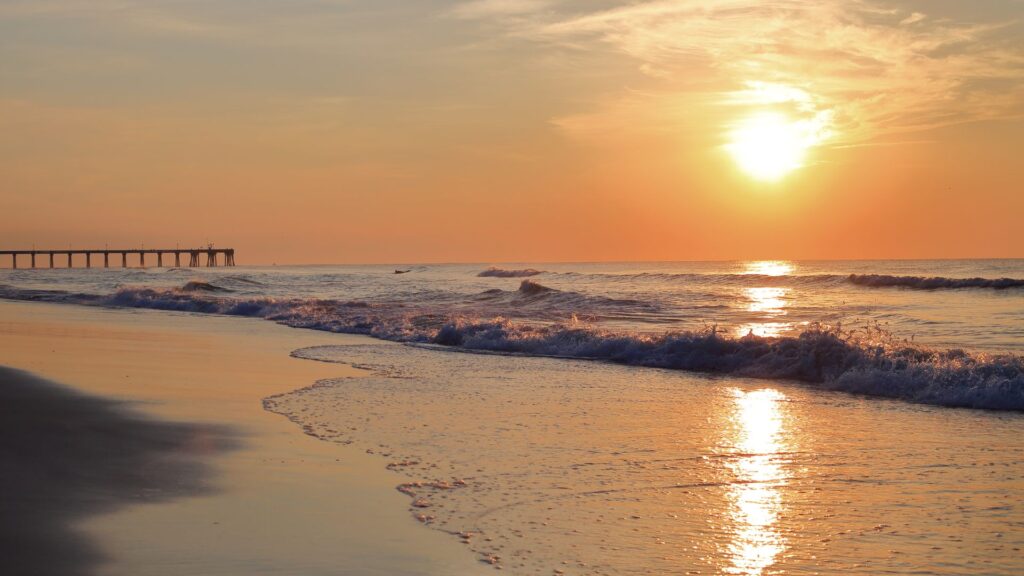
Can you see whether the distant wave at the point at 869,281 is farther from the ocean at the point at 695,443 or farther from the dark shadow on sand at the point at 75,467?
the dark shadow on sand at the point at 75,467

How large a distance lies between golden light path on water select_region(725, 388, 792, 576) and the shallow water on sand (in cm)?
2

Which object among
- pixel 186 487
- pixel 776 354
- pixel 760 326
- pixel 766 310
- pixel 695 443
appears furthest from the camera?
pixel 766 310

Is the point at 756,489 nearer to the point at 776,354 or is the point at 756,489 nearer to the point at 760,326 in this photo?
the point at 776,354

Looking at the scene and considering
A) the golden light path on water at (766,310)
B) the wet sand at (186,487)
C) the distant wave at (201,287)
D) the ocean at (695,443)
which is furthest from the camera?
the distant wave at (201,287)

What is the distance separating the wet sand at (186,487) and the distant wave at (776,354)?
6890mm

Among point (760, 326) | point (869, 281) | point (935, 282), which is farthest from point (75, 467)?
point (869, 281)

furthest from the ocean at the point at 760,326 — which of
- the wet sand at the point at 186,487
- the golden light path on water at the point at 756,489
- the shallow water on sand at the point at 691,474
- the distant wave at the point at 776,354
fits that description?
the wet sand at the point at 186,487

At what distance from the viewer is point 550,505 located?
6645 millimetres

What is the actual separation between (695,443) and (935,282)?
37418 mm

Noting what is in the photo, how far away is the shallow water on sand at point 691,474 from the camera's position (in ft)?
18.6

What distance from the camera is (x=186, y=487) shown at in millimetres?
6984

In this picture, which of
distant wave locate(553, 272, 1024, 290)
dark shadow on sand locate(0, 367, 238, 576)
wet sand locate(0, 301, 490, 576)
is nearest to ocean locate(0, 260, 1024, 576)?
wet sand locate(0, 301, 490, 576)

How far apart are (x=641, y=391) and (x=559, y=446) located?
4.43m

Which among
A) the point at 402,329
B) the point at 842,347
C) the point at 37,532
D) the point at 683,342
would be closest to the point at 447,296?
the point at 402,329
